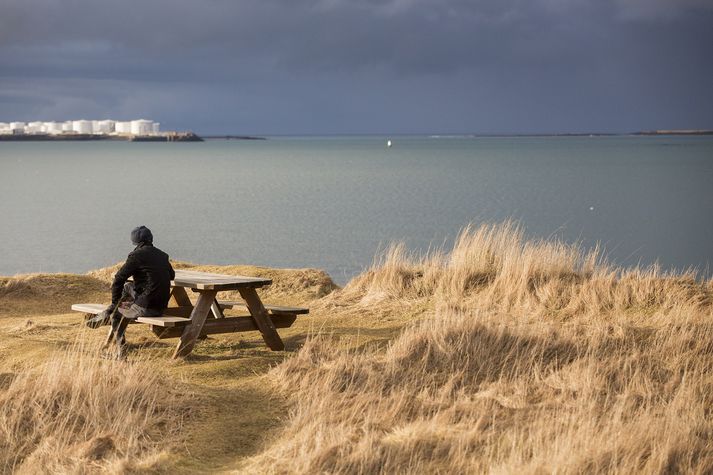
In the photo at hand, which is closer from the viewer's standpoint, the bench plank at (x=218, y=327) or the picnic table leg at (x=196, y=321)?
the picnic table leg at (x=196, y=321)

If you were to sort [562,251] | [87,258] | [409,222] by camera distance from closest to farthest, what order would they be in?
[562,251]
[87,258]
[409,222]

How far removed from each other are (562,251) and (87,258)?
20.1 metres

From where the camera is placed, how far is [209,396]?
7.29 meters

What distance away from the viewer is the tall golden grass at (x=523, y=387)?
583 centimetres

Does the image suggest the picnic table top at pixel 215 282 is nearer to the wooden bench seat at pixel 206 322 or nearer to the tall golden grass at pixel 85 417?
the wooden bench seat at pixel 206 322

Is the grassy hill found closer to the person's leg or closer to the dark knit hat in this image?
the person's leg

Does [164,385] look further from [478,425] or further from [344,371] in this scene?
[478,425]

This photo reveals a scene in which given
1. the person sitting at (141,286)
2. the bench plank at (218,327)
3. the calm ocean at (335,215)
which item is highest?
the person sitting at (141,286)

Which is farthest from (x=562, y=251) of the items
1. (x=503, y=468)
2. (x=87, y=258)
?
(x=87, y=258)

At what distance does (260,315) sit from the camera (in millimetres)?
8797

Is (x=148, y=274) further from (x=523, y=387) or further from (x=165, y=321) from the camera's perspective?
(x=523, y=387)

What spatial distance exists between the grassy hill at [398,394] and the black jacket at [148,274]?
1.87ft

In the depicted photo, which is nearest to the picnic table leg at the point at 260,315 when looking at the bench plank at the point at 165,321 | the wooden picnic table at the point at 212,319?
the wooden picnic table at the point at 212,319

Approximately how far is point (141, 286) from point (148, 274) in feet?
0.56
